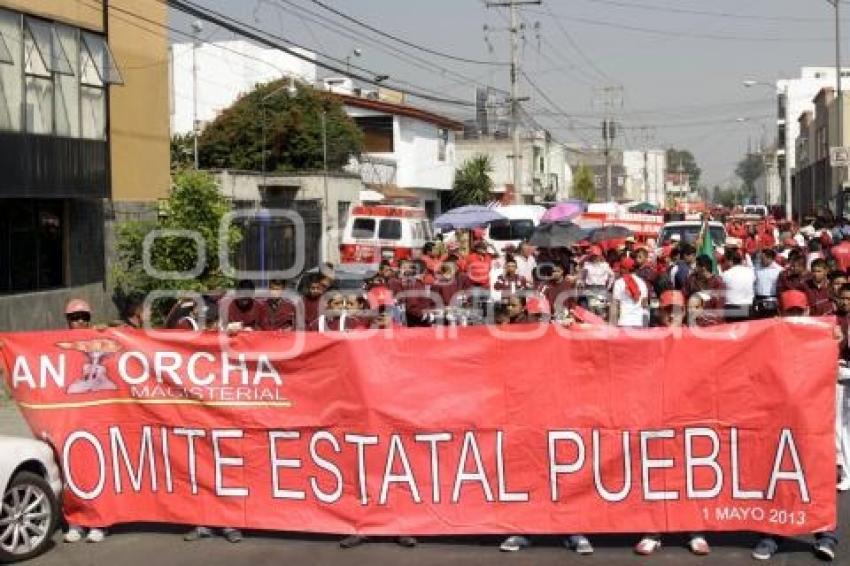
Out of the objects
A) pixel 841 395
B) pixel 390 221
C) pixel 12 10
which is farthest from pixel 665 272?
pixel 390 221

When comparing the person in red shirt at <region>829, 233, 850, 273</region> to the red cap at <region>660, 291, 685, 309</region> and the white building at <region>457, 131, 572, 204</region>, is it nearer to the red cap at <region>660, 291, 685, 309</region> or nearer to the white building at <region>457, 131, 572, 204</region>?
the red cap at <region>660, 291, 685, 309</region>

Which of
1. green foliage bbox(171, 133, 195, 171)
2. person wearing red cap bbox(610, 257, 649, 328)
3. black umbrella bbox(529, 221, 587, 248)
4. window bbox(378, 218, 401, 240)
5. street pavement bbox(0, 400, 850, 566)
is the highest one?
green foliage bbox(171, 133, 195, 171)

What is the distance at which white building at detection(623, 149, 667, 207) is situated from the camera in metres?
147

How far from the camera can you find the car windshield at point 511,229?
113 ft

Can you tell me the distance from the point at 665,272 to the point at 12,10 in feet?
36.3

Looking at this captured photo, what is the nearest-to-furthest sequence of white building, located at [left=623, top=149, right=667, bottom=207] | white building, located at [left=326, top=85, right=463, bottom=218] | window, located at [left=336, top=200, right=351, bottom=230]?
window, located at [left=336, top=200, right=351, bottom=230] → white building, located at [left=326, top=85, right=463, bottom=218] → white building, located at [left=623, top=149, right=667, bottom=207]

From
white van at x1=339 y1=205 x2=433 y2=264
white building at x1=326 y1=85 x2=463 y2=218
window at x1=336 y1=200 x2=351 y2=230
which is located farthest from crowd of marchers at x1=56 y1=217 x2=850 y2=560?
white building at x1=326 y1=85 x2=463 y2=218

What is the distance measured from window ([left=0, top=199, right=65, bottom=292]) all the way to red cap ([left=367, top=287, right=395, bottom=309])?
8.18m

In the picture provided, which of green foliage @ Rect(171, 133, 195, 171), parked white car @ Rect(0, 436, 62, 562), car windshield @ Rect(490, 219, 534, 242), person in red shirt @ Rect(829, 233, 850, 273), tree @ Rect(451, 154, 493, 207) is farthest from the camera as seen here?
tree @ Rect(451, 154, 493, 207)

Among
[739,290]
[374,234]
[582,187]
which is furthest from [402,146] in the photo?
[582,187]

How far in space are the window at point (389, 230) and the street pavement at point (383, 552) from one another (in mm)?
21460

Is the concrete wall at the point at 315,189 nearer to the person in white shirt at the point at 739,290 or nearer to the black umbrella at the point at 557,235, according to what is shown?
the black umbrella at the point at 557,235

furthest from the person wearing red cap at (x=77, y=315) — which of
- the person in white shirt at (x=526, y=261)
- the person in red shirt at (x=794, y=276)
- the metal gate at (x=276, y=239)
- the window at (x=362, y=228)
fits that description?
the window at (x=362, y=228)

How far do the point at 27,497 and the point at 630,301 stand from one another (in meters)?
8.50
